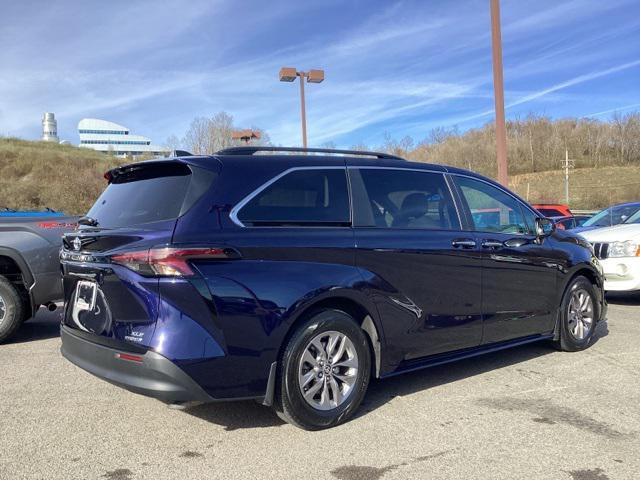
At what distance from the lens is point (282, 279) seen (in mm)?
3639

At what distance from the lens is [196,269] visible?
3.41 meters

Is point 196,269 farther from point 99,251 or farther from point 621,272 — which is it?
point 621,272

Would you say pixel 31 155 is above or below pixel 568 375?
above

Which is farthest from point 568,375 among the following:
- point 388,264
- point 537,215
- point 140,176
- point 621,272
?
point 140,176

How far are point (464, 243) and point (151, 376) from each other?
2721mm

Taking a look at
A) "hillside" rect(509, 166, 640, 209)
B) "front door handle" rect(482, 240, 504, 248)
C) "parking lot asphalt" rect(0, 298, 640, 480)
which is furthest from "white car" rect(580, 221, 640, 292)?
"hillside" rect(509, 166, 640, 209)

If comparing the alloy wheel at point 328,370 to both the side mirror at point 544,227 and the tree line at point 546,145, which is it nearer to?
the side mirror at point 544,227

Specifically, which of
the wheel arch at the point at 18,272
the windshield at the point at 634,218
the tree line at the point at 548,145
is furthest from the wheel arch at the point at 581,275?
the tree line at the point at 548,145

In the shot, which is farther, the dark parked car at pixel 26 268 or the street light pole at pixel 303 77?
the street light pole at pixel 303 77

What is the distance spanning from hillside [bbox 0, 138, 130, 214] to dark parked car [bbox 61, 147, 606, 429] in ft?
88.5

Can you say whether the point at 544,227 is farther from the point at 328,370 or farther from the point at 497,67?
the point at 497,67

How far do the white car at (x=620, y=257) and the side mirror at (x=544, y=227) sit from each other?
2.99m

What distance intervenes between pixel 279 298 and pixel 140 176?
4.68ft

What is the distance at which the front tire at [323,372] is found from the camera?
371 cm
